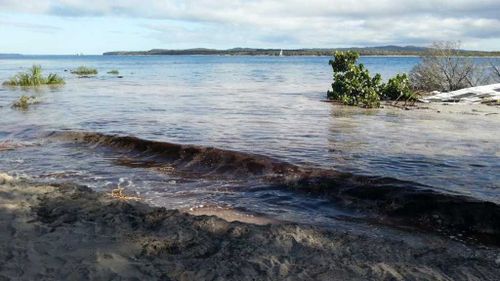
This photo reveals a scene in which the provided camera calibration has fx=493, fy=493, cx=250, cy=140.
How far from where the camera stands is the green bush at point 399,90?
26.2 metres

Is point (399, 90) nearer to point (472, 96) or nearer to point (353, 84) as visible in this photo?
→ point (353, 84)

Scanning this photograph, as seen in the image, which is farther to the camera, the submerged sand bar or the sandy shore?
the submerged sand bar

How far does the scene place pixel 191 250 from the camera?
5.48 m

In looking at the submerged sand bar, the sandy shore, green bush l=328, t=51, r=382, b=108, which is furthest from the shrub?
the sandy shore

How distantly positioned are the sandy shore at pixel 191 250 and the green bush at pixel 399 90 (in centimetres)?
2045

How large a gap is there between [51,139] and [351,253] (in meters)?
12.1

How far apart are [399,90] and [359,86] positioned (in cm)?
236

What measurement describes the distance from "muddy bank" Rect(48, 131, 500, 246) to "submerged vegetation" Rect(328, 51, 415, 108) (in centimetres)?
1436

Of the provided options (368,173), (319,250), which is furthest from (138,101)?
(319,250)

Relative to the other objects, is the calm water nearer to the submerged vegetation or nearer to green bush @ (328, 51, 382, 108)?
green bush @ (328, 51, 382, 108)

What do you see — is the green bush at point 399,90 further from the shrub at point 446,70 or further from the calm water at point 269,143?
the shrub at point 446,70

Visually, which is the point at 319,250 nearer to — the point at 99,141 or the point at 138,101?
the point at 99,141

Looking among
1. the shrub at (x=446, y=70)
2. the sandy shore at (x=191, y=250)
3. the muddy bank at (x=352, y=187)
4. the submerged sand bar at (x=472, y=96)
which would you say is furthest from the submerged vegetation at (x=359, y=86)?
the sandy shore at (x=191, y=250)

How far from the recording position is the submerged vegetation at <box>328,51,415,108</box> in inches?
1006
